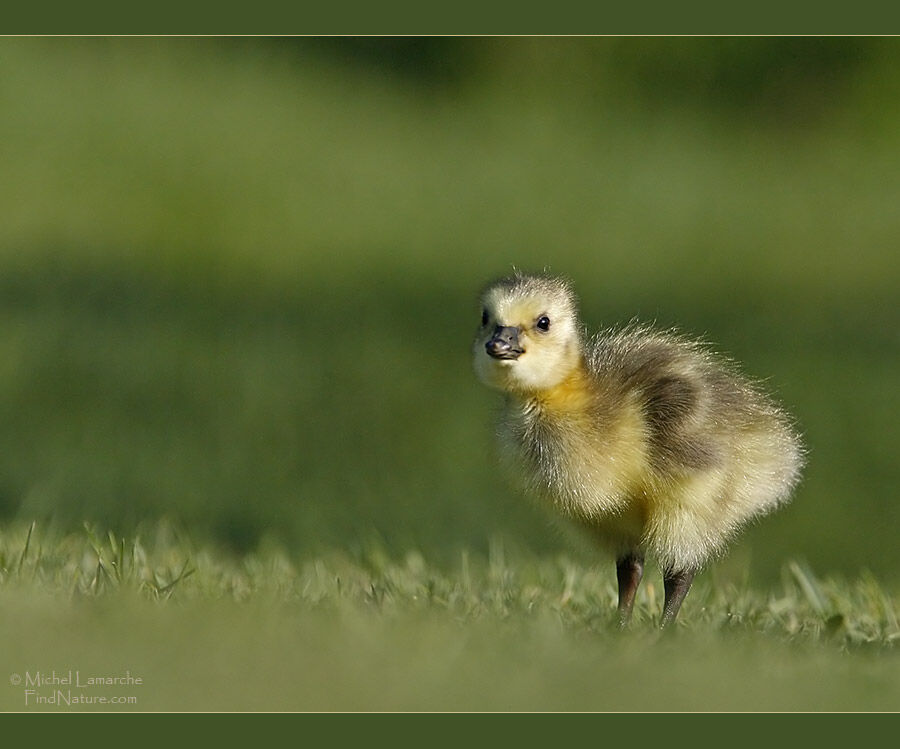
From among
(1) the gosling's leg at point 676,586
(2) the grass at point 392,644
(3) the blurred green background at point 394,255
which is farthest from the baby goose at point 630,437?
(3) the blurred green background at point 394,255

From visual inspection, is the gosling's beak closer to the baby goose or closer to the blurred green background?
the baby goose

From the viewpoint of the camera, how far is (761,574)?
32.0 feet

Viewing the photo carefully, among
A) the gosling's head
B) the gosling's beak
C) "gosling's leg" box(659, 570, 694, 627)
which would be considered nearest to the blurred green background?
"gosling's leg" box(659, 570, 694, 627)

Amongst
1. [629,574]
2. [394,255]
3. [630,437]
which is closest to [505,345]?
[630,437]

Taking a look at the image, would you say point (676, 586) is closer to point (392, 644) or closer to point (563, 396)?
point (563, 396)

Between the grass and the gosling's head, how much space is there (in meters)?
0.74

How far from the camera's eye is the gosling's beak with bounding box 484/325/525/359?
5.53 meters

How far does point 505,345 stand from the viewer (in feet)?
18.2

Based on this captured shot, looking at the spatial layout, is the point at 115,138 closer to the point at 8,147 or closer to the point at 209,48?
the point at 8,147

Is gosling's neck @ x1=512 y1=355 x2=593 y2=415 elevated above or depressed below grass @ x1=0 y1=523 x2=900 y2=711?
above

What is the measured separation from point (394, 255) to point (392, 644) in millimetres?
10229

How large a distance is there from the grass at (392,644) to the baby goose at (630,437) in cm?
29

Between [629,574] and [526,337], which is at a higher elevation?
[526,337]

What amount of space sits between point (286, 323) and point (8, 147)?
4390 mm
